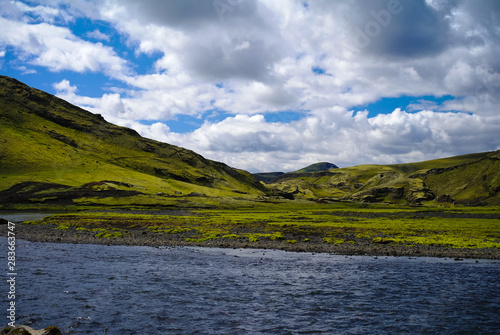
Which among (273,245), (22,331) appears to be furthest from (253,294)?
(273,245)

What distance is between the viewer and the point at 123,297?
28.2 metres

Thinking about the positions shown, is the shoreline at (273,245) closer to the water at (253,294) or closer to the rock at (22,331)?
the water at (253,294)

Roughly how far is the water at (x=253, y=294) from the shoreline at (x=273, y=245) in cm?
520

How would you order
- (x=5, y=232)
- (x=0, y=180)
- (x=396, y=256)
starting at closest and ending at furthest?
(x=396, y=256), (x=5, y=232), (x=0, y=180)

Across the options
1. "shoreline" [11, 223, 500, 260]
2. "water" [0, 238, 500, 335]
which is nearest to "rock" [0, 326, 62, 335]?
"water" [0, 238, 500, 335]

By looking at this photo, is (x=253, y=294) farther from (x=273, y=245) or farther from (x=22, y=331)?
(x=273, y=245)

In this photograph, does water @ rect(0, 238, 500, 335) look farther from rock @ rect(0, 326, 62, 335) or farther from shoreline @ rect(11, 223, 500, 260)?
shoreline @ rect(11, 223, 500, 260)

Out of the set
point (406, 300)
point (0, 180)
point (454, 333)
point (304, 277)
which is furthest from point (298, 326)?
point (0, 180)

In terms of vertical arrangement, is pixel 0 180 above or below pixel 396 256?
above

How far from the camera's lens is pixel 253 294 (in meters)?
29.8

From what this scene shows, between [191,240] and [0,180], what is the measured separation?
518 feet

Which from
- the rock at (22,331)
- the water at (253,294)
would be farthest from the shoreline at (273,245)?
the rock at (22,331)

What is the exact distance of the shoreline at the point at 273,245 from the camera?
172 feet

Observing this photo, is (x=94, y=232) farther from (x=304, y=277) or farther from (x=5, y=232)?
(x=304, y=277)
